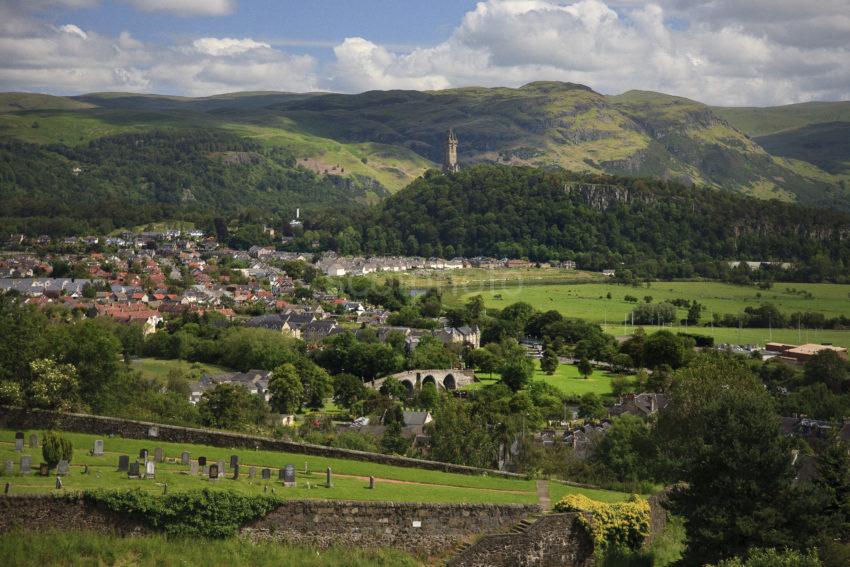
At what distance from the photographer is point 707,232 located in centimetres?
16312

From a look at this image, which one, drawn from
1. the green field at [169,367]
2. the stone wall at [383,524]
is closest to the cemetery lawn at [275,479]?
the stone wall at [383,524]

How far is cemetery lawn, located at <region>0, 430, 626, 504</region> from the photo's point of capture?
17828 mm

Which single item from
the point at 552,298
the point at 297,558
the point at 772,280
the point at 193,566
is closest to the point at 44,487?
the point at 193,566

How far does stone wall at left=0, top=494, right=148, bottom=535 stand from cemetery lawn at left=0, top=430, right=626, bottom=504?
37 cm

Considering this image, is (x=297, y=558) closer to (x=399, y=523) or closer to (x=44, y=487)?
(x=399, y=523)

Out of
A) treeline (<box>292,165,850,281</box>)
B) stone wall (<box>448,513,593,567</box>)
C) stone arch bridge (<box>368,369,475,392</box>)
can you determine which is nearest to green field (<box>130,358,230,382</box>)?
stone arch bridge (<box>368,369,475,392</box>)

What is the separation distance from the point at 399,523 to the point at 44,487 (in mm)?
5846

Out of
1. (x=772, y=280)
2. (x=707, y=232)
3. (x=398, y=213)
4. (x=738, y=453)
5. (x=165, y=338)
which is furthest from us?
(x=398, y=213)

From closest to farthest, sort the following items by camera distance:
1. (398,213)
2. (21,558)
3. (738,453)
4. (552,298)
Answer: (21,558) → (738,453) → (552,298) → (398,213)

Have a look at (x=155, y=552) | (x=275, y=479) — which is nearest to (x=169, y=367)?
(x=275, y=479)

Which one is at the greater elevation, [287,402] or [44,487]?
[44,487]

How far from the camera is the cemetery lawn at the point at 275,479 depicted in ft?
58.5

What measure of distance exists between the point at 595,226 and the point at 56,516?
502 ft

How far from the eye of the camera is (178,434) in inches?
910
